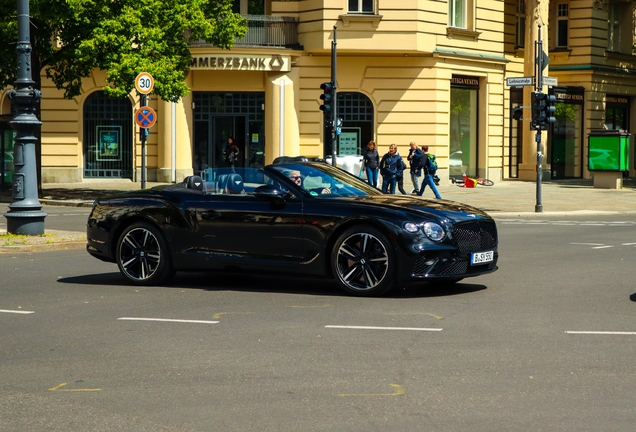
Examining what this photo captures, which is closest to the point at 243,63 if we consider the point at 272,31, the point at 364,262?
the point at 272,31

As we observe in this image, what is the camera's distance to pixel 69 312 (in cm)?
976

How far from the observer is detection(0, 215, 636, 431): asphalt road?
5770 mm

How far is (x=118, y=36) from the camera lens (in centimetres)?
2877

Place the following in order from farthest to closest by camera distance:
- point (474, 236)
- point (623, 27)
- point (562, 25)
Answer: point (623, 27), point (562, 25), point (474, 236)

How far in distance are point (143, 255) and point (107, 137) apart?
2670 cm

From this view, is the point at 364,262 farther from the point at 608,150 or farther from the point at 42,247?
the point at 608,150

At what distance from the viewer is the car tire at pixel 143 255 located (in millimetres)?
11602

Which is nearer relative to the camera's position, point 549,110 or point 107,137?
point 549,110

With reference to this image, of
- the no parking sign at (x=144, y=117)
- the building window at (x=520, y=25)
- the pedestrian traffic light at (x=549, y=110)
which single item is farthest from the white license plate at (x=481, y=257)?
the building window at (x=520, y=25)

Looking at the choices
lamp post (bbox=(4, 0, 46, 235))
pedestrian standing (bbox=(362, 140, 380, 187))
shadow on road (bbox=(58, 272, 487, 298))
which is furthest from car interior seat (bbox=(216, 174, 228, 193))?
pedestrian standing (bbox=(362, 140, 380, 187))

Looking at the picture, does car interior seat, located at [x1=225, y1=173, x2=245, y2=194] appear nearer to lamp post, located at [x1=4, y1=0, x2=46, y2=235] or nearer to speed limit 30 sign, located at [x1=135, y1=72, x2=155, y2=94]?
lamp post, located at [x1=4, y1=0, x2=46, y2=235]

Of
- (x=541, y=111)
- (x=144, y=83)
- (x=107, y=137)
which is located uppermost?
(x=144, y=83)

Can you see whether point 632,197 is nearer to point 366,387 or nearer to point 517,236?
point 517,236

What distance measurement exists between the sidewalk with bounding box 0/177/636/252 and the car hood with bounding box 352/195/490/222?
35.7 feet
